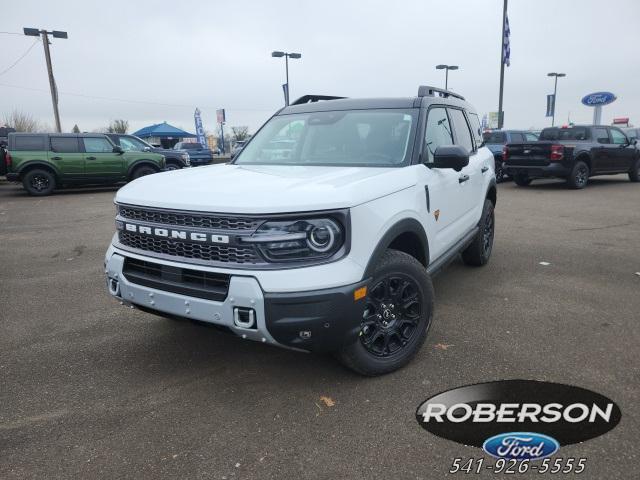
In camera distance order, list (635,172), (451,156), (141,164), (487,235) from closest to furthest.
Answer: (451,156), (487,235), (141,164), (635,172)

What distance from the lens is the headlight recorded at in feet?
8.33

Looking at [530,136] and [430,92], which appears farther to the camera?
[530,136]

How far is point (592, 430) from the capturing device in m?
2.56

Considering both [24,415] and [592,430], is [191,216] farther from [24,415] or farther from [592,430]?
[592,430]

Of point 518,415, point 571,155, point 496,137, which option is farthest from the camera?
point 496,137

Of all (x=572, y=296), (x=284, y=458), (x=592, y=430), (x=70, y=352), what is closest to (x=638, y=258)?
(x=572, y=296)

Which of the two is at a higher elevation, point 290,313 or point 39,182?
point 290,313

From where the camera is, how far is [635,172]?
15.6 metres

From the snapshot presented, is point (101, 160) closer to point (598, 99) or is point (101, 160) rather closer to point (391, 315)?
point (391, 315)

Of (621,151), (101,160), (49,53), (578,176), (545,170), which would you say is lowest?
(578,176)

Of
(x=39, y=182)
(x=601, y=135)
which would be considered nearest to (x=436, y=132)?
(x=601, y=135)

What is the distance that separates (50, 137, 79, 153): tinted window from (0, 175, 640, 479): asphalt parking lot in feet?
31.8

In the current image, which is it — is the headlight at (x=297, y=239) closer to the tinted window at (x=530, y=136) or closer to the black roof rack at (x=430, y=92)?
the black roof rack at (x=430, y=92)

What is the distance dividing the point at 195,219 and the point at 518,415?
2106mm
